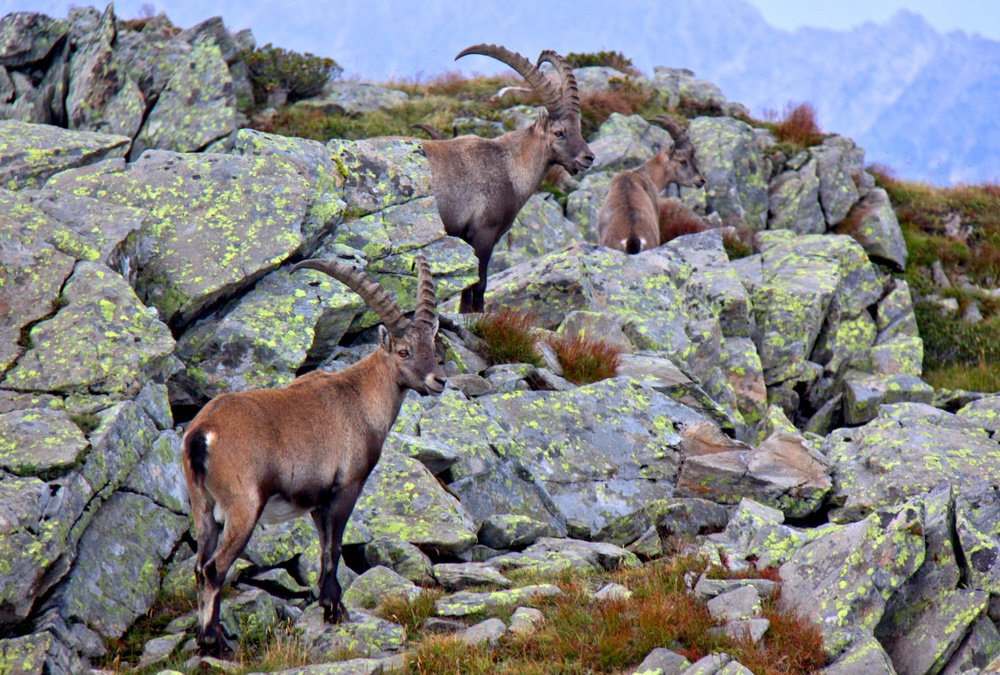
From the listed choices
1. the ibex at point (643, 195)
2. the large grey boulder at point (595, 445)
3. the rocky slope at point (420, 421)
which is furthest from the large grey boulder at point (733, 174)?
the large grey boulder at point (595, 445)

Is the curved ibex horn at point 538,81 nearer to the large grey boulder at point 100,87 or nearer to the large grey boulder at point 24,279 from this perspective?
the large grey boulder at point 100,87

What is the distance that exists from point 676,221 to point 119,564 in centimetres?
1923

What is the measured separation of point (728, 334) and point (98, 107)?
14.1m

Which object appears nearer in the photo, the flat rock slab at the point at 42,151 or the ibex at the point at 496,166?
the flat rock slab at the point at 42,151

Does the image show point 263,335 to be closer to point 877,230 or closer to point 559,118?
point 559,118

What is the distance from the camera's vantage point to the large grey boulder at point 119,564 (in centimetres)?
820

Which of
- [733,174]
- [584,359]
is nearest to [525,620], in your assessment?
[584,359]

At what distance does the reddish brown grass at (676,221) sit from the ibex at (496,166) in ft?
24.0

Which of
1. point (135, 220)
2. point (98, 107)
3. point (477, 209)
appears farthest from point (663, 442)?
point (98, 107)

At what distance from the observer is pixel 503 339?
580 inches

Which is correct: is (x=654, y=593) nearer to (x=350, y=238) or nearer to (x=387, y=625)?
(x=387, y=625)

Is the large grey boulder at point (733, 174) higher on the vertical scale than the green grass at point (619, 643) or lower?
higher

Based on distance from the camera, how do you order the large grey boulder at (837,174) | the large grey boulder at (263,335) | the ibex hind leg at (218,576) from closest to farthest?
the ibex hind leg at (218,576) < the large grey boulder at (263,335) < the large grey boulder at (837,174)

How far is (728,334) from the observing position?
19.6 meters
